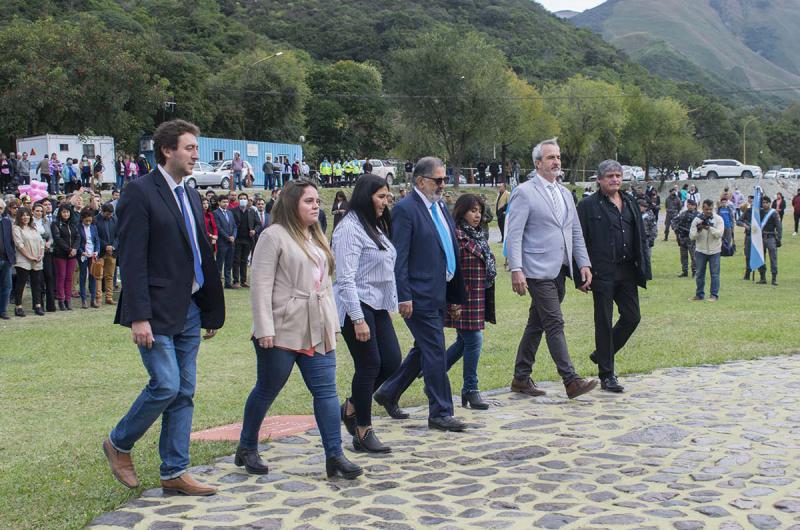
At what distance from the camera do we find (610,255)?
8391 mm

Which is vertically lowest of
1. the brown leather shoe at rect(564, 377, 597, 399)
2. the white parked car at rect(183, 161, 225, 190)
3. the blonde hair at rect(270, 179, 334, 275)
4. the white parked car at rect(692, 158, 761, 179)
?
the brown leather shoe at rect(564, 377, 597, 399)

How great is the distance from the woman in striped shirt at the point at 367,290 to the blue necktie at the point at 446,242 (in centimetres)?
54

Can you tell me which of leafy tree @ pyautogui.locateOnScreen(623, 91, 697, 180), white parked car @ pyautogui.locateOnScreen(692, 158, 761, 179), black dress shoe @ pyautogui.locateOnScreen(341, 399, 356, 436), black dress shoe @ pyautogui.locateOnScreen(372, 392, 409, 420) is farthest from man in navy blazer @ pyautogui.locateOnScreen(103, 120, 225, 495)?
leafy tree @ pyautogui.locateOnScreen(623, 91, 697, 180)

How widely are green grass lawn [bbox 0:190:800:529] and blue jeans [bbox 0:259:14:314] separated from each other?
1.55 ft

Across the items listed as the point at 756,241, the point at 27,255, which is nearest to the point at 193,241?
the point at 27,255

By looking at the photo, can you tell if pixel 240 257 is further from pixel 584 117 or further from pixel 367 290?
pixel 584 117

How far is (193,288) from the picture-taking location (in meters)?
5.55

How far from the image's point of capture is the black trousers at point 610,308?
8375 mm

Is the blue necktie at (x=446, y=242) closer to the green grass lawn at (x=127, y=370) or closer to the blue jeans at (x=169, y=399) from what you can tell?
the green grass lawn at (x=127, y=370)

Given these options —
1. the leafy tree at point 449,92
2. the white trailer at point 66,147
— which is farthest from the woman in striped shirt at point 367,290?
the leafy tree at point 449,92

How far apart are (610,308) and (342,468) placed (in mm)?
3647

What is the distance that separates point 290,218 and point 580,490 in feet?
8.02

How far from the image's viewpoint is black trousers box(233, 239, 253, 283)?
21.0 meters

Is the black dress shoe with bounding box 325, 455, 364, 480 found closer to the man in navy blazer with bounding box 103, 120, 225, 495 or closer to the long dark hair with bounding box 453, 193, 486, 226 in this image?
the man in navy blazer with bounding box 103, 120, 225, 495
